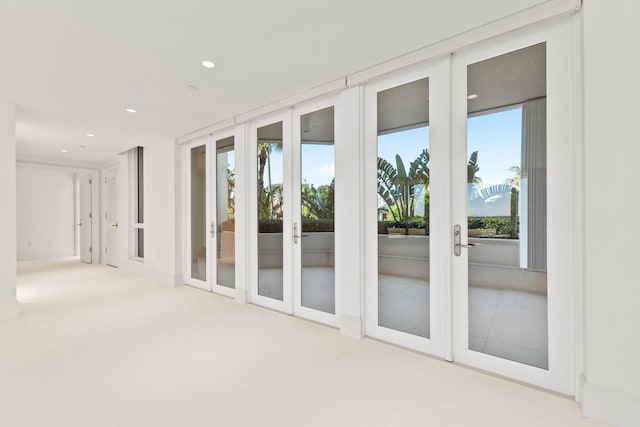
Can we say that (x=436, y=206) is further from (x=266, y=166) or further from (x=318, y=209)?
(x=266, y=166)

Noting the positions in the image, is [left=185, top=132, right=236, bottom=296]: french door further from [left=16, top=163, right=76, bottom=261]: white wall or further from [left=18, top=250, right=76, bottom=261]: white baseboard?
[left=18, top=250, right=76, bottom=261]: white baseboard

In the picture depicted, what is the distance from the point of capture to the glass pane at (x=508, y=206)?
2.19 metres

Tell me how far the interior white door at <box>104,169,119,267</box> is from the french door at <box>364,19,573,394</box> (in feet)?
21.5

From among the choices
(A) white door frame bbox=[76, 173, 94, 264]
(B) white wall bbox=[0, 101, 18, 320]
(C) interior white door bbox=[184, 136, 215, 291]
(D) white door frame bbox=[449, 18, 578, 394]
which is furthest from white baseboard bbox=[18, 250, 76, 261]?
(D) white door frame bbox=[449, 18, 578, 394]

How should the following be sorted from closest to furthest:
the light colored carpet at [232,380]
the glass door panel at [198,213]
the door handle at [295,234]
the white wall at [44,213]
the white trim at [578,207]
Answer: the light colored carpet at [232,380] < the white trim at [578,207] < the door handle at [295,234] < the glass door panel at [198,213] < the white wall at [44,213]

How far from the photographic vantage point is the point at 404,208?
2.83 metres

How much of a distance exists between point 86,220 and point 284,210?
7.04m

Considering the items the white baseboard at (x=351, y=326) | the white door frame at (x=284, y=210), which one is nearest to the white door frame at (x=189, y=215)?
the white door frame at (x=284, y=210)

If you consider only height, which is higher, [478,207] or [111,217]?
[478,207]

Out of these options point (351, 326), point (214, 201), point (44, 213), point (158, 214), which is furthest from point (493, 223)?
point (44, 213)

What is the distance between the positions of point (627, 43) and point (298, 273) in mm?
3157

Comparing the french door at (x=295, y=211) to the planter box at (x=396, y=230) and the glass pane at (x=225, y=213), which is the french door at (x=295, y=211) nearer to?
the glass pane at (x=225, y=213)

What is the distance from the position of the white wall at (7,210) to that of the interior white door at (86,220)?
4.62m

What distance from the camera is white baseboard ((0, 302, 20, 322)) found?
11.5 ft
